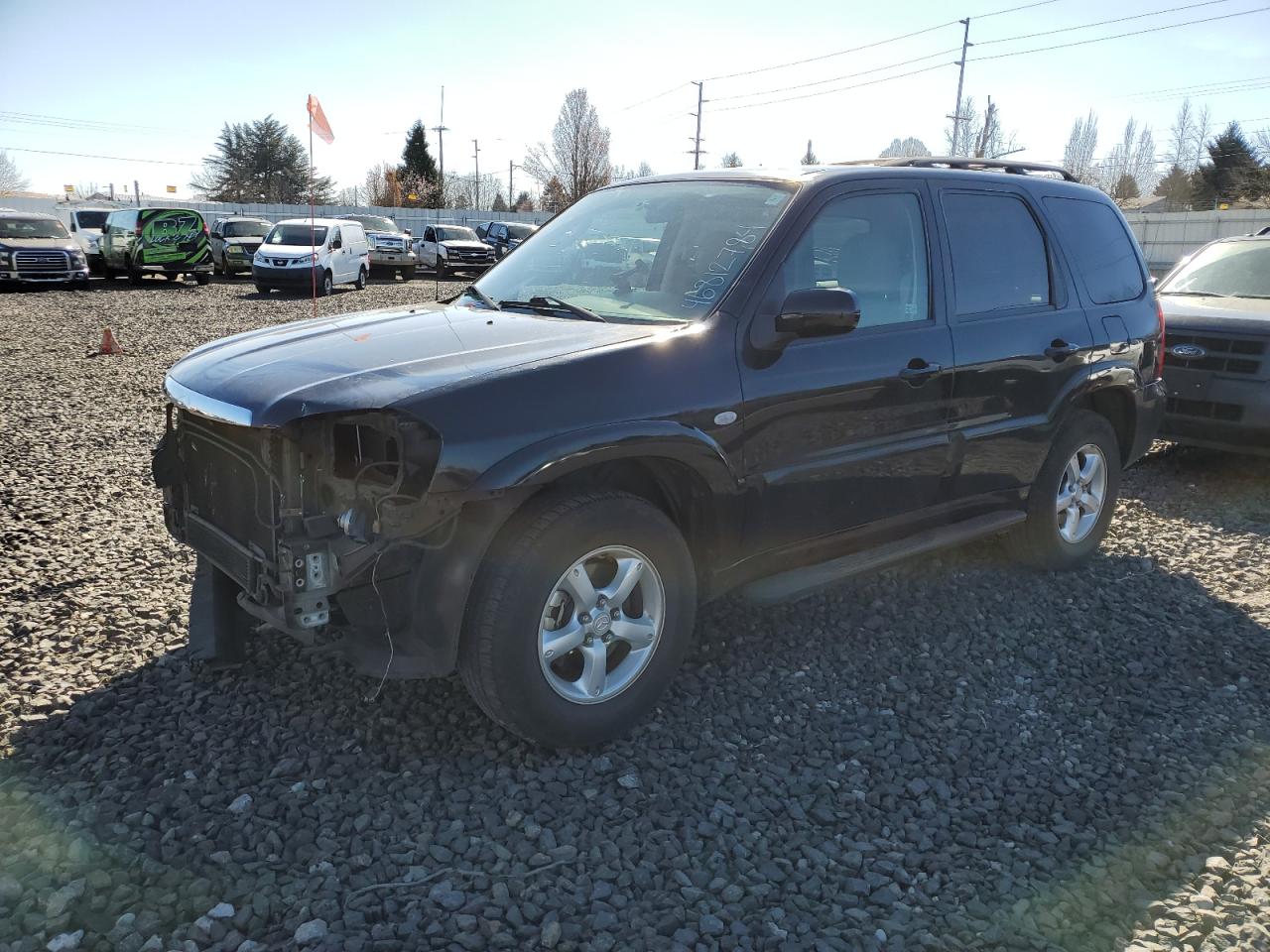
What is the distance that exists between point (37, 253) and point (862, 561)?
75.3 feet

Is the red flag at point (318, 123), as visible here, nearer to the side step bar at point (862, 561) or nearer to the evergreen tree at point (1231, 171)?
the side step bar at point (862, 561)

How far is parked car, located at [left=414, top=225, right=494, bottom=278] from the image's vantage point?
99.0 feet

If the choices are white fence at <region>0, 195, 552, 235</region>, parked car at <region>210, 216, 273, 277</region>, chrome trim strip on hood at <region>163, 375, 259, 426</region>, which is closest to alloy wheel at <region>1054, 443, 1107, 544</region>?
chrome trim strip on hood at <region>163, 375, 259, 426</region>

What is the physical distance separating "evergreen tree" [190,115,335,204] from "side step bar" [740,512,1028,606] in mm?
77168

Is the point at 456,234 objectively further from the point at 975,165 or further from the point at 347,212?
the point at 975,165

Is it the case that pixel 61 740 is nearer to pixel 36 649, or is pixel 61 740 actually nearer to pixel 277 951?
pixel 36 649

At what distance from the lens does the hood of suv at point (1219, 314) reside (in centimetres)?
709

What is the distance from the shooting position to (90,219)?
95.0 ft

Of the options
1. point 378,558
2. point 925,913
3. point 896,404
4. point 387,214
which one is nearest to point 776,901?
point 925,913

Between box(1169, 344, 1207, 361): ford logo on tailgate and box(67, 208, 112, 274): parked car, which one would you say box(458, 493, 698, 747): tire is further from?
box(67, 208, 112, 274): parked car

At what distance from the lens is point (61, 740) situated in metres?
3.34

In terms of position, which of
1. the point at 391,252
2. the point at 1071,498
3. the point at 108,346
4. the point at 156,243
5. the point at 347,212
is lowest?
the point at 108,346

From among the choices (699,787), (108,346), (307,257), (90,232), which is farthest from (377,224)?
(699,787)

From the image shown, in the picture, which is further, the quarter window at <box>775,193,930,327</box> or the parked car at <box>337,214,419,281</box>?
the parked car at <box>337,214,419,281</box>
